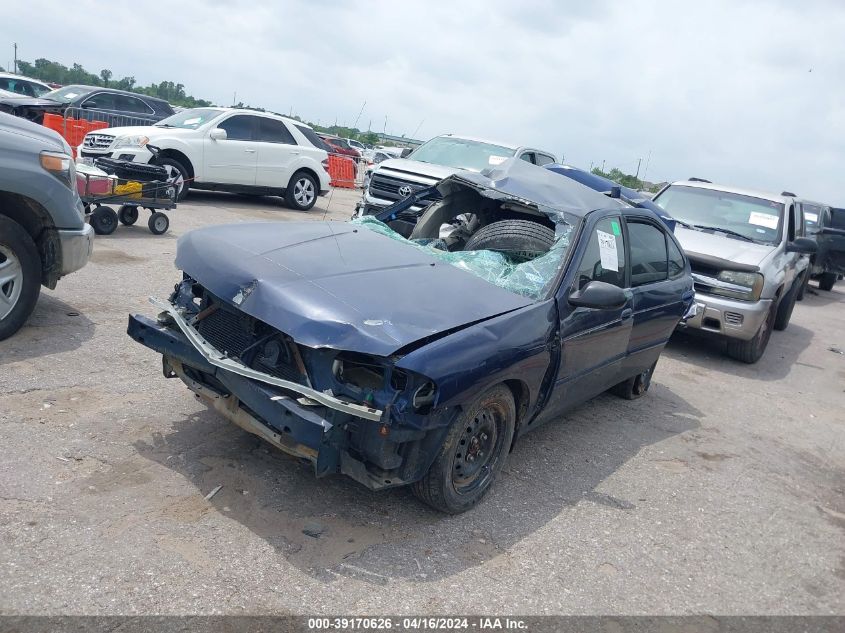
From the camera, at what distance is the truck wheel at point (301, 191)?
1441cm

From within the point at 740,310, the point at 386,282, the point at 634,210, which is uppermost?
the point at 634,210

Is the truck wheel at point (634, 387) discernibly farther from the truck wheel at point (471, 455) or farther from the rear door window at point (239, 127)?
the rear door window at point (239, 127)

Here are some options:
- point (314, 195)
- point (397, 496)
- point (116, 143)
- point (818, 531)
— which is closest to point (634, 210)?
point (818, 531)

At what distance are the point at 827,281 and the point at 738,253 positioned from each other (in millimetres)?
10950

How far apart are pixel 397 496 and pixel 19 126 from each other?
4.01 m

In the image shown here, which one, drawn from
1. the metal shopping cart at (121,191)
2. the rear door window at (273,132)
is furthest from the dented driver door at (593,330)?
the rear door window at (273,132)

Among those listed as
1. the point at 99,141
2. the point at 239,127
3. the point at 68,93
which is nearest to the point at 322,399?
the point at 99,141

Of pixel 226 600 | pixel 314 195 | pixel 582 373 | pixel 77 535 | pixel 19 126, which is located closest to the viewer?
pixel 226 600

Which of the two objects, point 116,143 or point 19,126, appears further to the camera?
point 116,143

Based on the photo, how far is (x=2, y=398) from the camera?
432cm

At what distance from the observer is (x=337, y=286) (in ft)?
12.1

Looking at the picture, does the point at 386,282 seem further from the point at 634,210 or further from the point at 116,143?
the point at 116,143

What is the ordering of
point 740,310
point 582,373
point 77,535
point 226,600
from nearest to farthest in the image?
point 226,600
point 77,535
point 582,373
point 740,310

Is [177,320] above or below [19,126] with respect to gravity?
below
